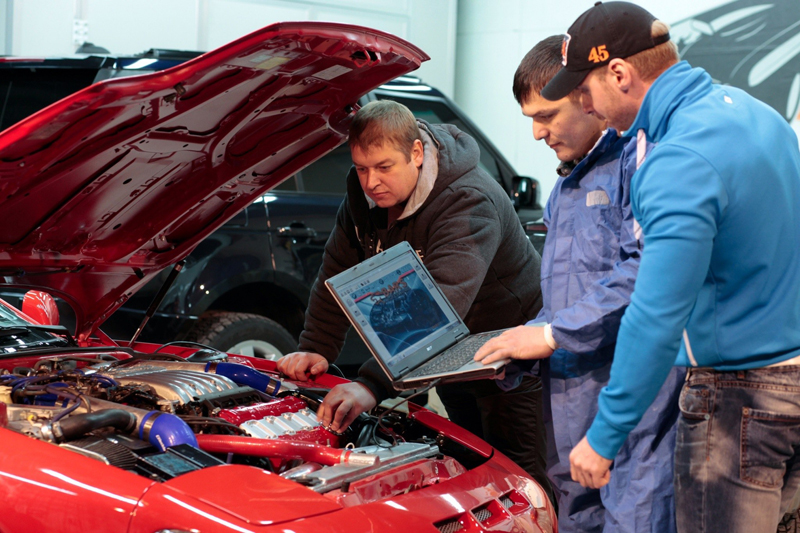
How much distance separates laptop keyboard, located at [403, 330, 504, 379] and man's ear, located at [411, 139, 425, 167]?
66cm

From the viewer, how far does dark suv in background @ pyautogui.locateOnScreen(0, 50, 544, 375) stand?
171 inches

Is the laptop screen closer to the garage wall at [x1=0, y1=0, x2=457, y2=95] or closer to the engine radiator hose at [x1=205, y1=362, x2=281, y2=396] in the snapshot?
the engine radiator hose at [x1=205, y1=362, x2=281, y2=396]

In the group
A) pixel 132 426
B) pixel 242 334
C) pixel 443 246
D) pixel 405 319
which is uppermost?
pixel 443 246

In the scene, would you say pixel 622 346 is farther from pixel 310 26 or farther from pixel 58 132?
pixel 58 132

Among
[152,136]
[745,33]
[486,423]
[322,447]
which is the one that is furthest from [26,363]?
[745,33]

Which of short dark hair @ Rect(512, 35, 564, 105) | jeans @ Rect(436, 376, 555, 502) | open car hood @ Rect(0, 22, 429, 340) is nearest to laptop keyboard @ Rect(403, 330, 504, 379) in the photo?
jeans @ Rect(436, 376, 555, 502)

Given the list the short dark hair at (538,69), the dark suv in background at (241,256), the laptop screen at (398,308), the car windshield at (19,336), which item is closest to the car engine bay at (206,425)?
the car windshield at (19,336)

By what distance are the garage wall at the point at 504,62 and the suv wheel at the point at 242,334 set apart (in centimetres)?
508

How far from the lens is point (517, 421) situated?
2.92 m

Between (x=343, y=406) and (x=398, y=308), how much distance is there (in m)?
0.32

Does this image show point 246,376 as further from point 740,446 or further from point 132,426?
point 740,446

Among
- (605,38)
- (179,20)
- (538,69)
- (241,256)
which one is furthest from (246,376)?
(179,20)

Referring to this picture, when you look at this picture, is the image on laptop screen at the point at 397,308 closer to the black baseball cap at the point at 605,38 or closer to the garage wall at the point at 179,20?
the black baseball cap at the point at 605,38

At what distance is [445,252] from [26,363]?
1.38 meters
